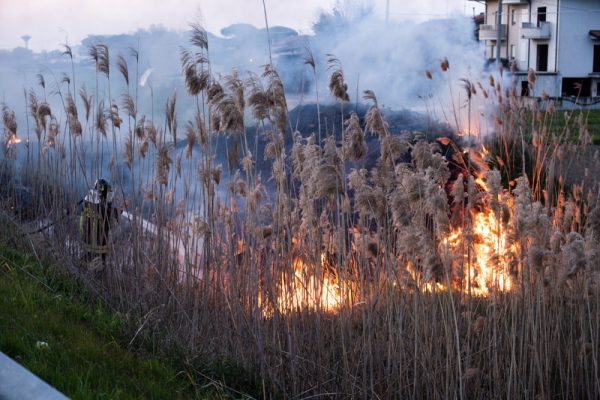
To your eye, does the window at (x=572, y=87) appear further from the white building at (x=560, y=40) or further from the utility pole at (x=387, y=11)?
the utility pole at (x=387, y=11)

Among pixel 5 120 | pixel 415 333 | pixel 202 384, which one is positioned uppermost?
pixel 5 120

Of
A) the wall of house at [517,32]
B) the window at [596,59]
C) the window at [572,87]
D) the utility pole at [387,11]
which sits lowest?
the window at [572,87]

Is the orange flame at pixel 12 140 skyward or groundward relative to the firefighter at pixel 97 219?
skyward

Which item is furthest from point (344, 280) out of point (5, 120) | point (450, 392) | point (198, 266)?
point (5, 120)

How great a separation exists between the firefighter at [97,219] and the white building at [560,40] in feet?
159

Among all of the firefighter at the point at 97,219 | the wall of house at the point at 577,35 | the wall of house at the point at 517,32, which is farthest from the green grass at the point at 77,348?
the wall of house at the point at 517,32

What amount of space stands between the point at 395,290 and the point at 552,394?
1097 millimetres

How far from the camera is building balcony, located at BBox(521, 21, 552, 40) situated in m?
57.0

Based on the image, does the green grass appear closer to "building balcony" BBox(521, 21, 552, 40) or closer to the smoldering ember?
the smoldering ember

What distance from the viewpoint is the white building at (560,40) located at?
56344 millimetres

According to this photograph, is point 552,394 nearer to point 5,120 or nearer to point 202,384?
point 202,384

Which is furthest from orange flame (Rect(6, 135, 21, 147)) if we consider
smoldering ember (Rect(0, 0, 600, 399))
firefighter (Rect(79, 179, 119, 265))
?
firefighter (Rect(79, 179, 119, 265))

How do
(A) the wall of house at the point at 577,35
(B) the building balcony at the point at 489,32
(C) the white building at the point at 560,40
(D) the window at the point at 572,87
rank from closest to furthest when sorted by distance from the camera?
(B) the building balcony at the point at 489,32
(D) the window at the point at 572,87
(C) the white building at the point at 560,40
(A) the wall of house at the point at 577,35

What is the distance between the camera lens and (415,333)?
5.39 metres
